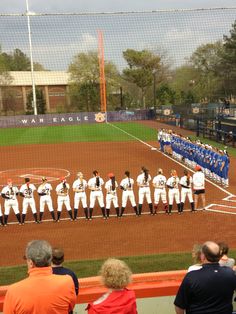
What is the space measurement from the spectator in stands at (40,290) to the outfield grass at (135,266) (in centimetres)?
479

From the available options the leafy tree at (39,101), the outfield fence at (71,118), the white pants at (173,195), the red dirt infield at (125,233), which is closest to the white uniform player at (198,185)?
the red dirt infield at (125,233)

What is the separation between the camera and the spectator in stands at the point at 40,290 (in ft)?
10.0

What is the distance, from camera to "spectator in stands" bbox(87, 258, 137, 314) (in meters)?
3.19

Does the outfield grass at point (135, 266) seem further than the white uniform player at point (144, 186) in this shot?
No

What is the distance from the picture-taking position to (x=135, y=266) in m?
8.23

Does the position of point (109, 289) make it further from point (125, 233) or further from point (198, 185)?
point (198, 185)

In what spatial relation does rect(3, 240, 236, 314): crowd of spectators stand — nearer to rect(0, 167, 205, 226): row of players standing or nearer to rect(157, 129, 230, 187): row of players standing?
rect(0, 167, 205, 226): row of players standing

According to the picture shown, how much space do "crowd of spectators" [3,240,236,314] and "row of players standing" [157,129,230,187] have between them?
13.0 metres

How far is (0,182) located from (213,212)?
981 cm

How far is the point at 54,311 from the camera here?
3.15 meters

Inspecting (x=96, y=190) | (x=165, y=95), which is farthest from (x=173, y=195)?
(x=165, y=95)

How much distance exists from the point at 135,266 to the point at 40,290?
536 centimetres

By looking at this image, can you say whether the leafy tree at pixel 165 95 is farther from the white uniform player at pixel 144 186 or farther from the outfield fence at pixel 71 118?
the white uniform player at pixel 144 186

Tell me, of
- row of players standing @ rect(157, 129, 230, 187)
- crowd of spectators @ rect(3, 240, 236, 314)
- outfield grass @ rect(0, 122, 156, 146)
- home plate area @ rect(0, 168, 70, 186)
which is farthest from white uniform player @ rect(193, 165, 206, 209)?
outfield grass @ rect(0, 122, 156, 146)
